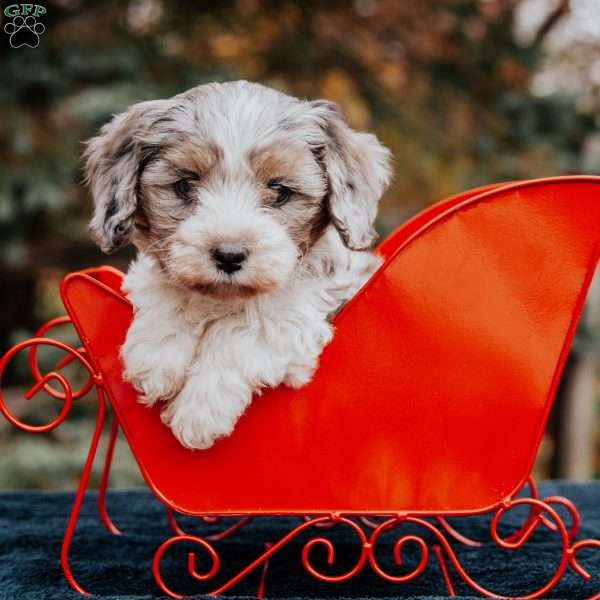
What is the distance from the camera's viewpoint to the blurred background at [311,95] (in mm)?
6500

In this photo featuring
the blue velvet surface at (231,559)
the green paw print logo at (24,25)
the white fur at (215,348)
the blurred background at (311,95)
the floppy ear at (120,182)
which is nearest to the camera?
the white fur at (215,348)

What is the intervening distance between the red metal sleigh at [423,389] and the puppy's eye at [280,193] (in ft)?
1.34

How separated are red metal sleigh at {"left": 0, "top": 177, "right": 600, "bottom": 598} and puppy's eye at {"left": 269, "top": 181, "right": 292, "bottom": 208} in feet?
1.34

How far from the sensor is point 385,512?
2928 mm

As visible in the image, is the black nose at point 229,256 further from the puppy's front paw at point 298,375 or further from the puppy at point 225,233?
the puppy's front paw at point 298,375

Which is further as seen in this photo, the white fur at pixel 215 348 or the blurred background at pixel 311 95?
the blurred background at pixel 311 95

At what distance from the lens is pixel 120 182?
292 cm

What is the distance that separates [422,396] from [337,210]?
2.32 feet

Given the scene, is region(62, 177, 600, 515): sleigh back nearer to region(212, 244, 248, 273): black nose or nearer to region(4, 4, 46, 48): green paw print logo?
region(212, 244, 248, 273): black nose

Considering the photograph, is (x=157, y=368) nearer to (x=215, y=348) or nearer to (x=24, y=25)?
(x=215, y=348)

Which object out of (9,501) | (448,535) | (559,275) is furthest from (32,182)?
(559,275)

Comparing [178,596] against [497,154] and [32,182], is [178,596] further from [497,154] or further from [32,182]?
[497,154]

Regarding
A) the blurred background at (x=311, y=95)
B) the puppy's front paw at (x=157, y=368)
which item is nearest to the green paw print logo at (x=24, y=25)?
the blurred background at (x=311, y=95)

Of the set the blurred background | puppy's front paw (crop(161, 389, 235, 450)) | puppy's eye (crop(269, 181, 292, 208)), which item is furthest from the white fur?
the blurred background
